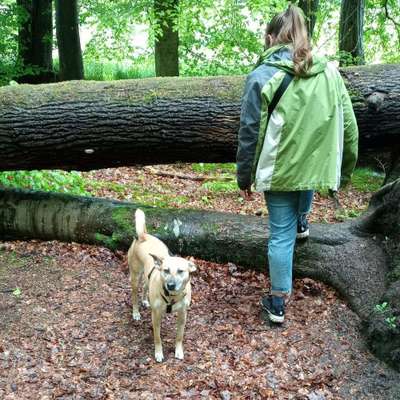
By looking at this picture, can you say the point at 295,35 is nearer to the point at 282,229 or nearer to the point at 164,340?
the point at 282,229

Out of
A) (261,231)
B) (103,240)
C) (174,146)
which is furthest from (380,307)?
(103,240)

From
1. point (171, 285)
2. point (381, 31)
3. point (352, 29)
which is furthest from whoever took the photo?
point (381, 31)

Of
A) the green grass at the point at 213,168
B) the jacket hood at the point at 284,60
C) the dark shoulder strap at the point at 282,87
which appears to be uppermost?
the jacket hood at the point at 284,60

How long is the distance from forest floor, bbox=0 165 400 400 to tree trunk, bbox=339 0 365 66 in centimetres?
641

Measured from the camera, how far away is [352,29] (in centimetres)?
980

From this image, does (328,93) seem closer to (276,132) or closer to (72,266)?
(276,132)

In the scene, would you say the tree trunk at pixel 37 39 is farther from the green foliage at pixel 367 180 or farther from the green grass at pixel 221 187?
the green foliage at pixel 367 180

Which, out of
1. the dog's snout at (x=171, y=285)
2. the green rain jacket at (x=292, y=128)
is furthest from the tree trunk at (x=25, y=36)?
the dog's snout at (x=171, y=285)

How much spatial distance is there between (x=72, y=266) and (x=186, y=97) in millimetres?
2219

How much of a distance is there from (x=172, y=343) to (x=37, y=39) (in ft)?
37.8

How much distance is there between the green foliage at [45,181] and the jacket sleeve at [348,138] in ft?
12.5

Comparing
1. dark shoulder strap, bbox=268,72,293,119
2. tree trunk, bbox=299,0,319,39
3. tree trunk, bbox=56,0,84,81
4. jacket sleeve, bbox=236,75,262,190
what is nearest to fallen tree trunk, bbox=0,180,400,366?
jacket sleeve, bbox=236,75,262,190

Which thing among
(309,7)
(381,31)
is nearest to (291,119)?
(309,7)

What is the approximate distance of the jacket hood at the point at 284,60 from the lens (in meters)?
3.84
